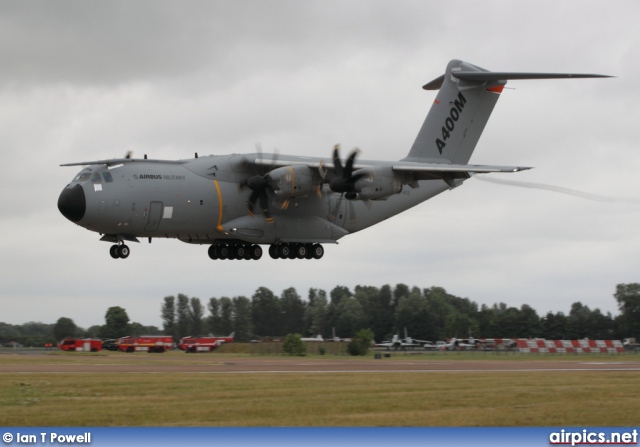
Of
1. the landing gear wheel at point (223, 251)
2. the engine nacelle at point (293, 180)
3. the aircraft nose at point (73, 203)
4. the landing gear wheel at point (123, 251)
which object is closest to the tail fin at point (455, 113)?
the engine nacelle at point (293, 180)

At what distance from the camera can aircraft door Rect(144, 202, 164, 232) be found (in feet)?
107

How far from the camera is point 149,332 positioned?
80750mm

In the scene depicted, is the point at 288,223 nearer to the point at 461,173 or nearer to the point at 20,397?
the point at 461,173

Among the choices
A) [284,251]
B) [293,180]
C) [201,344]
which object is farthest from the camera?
[201,344]

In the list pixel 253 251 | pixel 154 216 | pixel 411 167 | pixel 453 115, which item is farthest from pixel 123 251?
pixel 453 115

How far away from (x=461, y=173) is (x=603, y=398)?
1517 cm

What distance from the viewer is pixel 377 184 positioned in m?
33.5

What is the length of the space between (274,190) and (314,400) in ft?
47.6

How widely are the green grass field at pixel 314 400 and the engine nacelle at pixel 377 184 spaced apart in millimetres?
7886

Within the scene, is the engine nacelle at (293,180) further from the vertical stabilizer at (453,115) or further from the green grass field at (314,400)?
the green grass field at (314,400)

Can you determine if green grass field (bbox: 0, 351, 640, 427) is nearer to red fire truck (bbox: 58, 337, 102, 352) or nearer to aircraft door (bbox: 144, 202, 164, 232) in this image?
aircraft door (bbox: 144, 202, 164, 232)

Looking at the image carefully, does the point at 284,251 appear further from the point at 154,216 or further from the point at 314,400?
the point at 314,400

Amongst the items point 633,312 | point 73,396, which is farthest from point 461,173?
point 633,312

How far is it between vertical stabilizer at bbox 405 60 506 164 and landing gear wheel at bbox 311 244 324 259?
5.51 meters
